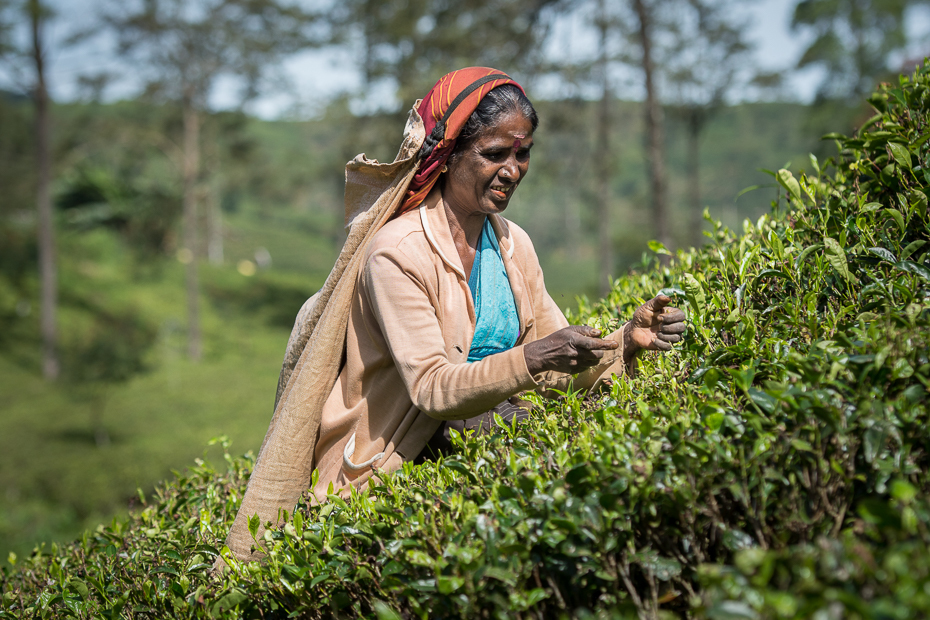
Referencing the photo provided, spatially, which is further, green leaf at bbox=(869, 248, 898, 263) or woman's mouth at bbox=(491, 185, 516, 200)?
woman's mouth at bbox=(491, 185, 516, 200)

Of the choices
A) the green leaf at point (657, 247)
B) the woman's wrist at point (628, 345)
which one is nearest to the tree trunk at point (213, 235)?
the green leaf at point (657, 247)

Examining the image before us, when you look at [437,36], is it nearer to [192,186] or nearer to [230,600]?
[192,186]

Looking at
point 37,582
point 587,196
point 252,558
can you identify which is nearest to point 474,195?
point 252,558

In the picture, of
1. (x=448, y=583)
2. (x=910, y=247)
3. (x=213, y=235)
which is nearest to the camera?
(x=448, y=583)

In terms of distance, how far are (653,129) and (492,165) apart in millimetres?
9837

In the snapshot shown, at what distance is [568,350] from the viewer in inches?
72.1

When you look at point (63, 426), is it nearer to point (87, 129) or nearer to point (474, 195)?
point (87, 129)

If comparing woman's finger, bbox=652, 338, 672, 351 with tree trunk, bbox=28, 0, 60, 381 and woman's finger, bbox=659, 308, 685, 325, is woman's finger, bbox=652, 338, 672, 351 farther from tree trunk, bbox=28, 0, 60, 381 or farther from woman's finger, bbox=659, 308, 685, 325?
tree trunk, bbox=28, 0, 60, 381

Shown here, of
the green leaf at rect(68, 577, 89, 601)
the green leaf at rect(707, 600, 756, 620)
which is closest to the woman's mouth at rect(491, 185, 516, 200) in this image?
the green leaf at rect(707, 600, 756, 620)

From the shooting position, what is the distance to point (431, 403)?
1.96m

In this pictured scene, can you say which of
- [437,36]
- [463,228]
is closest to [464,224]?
[463,228]

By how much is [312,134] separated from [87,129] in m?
53.3

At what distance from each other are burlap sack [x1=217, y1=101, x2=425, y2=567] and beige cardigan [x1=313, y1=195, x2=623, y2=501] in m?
0.04

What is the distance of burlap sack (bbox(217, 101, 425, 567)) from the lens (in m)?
2.26
